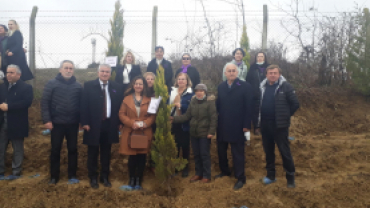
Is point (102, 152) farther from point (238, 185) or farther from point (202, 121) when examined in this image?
point (238, 185)

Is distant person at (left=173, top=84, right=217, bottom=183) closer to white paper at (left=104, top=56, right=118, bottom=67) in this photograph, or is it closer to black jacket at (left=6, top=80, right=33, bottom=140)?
white paper at (left=104, top=56, right=118, bottom=67)

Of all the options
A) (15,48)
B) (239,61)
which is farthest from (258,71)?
(15,48)

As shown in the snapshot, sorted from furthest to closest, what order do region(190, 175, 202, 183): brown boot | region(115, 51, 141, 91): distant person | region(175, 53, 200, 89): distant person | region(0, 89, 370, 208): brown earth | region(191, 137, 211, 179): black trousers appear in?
region(115, 51, 141, 91): distant person
region(175, 53, 200, 89): distant person
region(190, 175, 202, 183): brown boot
region(191, 137, 211, 179): black trousers
region(0, 89, 370, 208): brown earth

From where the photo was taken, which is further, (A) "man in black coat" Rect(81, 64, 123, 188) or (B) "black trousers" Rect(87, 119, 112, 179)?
(B) "black trousers" Rect(87, 119, 112, 179)

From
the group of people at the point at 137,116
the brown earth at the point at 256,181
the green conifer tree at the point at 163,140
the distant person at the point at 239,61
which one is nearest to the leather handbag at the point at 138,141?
the group of people at the point at 137,116

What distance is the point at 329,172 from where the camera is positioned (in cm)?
535

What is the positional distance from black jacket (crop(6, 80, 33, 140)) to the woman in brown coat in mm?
1715

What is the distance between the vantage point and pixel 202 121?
4.48m

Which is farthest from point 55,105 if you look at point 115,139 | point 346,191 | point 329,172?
point 329,172

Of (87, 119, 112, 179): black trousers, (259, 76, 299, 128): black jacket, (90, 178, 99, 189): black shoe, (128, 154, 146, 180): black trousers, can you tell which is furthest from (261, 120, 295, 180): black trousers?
(90, 178, 99, 189): black shoe

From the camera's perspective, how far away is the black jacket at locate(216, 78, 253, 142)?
4336 mm

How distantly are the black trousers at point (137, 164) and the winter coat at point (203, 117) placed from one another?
0.89 meters

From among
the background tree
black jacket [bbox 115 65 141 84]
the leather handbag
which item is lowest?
the leather handbag

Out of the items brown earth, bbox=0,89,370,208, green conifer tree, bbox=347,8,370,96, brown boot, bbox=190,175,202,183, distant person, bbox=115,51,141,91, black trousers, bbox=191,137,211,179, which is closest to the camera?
brown earth, bbox=0,89,370,208
